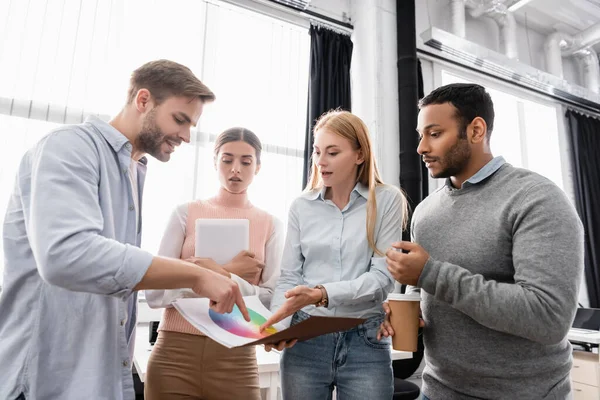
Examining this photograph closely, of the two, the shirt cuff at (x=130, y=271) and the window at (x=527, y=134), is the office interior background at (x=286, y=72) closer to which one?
the window at (x=527, y=134)

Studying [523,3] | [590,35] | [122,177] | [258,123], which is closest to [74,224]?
[122,177]

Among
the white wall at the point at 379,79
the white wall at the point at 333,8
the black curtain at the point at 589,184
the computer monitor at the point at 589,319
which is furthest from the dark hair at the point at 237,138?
the black curtain at the point at 589,184

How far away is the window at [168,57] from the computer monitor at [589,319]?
2.71m

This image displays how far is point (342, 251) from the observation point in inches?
50.7

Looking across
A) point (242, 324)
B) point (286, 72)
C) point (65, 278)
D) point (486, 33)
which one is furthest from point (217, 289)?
point (486, 33)

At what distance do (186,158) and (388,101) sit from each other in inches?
72.7

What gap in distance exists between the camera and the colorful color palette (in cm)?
107

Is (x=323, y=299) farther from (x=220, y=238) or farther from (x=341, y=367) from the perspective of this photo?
(x=220, y=238)

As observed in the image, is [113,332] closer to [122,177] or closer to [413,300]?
[122,177]

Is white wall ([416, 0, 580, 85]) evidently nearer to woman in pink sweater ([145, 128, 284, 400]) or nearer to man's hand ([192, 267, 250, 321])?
woman in pink sweater ([145, 128, 284, 400])

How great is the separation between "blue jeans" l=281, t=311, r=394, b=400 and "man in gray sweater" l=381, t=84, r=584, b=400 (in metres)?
0.08

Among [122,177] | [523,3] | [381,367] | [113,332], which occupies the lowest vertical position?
[381,367]

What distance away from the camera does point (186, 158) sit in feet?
10.1

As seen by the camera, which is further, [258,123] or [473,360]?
[258,123]
